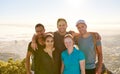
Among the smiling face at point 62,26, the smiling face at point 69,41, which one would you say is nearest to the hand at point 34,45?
the smiling face at point 62,26

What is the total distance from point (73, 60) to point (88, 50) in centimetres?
75

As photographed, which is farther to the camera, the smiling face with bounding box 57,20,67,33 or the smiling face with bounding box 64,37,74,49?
the smiling face with bounding box 57,20,67,33

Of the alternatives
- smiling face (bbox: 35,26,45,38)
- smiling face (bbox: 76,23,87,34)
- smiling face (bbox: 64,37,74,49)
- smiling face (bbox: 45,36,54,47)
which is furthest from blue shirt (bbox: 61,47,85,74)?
smiling face (bbox: 35,26,45,38)

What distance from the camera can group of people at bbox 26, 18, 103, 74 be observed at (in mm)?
8508

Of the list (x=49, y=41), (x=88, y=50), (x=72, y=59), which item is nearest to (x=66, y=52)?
(x=72, y=59)

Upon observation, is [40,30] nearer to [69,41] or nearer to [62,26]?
[62,26]

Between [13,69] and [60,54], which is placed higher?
[60,54]

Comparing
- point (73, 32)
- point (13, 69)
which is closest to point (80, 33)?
point (73, 32)

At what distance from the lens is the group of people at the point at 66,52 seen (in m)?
8.51

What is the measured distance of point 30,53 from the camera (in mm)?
9586

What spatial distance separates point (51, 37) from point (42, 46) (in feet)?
2.10

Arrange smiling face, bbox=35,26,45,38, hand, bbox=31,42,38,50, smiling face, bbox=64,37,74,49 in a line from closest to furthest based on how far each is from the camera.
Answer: smiling face, bbox=64,37,74,49
hand, bbox=31,42,38,50
smiling face, bbox=35,26,45,38

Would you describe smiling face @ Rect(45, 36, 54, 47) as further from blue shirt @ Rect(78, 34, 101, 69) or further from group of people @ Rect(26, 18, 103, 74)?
blue shirt @ Rect(78, 34, 101, 69)

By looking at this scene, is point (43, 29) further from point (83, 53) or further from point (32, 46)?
point (83, 53)
